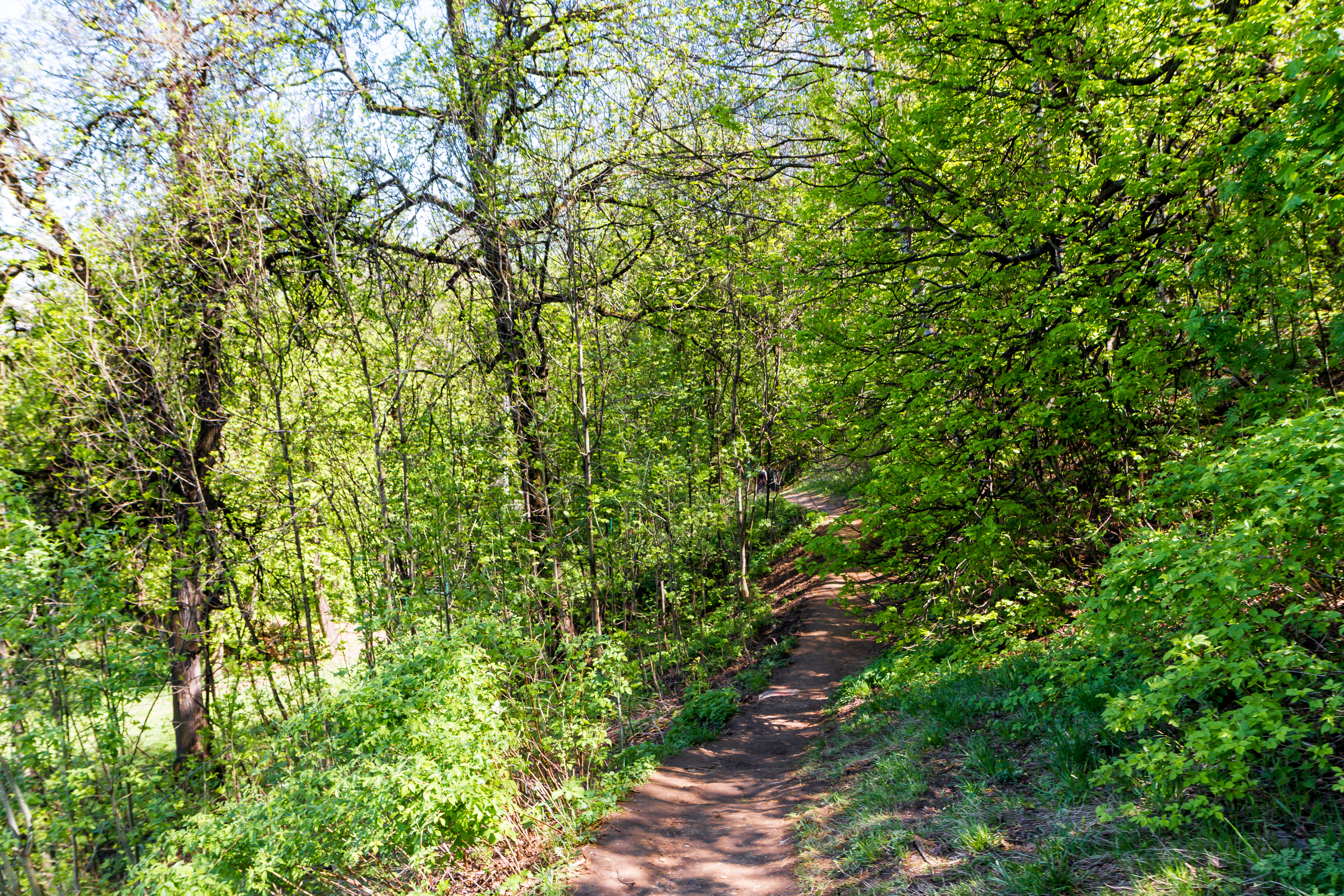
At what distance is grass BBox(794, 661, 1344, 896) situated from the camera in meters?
2.80

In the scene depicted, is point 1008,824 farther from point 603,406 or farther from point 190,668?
point 190,668

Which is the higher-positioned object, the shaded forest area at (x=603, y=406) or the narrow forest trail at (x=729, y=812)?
the shaded forest area at (x=603, y=406)

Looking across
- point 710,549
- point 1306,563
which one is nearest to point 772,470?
point 710,549

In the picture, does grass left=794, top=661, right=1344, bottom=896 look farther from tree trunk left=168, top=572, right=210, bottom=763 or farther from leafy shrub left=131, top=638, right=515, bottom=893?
tree trunk left=168, top=572, right=210, bottom=763

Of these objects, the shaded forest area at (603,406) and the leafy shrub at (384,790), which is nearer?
the shaded forest area at (603,406)

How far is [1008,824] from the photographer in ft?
12.8

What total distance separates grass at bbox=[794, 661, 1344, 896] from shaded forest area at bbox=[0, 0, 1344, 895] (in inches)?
2.1

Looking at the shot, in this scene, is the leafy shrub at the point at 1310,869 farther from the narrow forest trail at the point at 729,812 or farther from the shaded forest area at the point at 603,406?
the narrow forest trail at the point at 729,812

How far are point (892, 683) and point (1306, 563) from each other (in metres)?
4.83

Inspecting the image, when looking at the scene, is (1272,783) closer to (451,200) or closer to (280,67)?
(451,200)

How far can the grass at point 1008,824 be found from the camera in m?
2.80

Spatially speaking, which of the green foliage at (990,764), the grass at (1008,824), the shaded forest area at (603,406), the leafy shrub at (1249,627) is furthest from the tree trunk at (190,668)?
the leafy shrub at (1249,627)

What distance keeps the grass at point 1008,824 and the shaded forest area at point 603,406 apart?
2.1 inches

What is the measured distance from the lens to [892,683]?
745 cm
